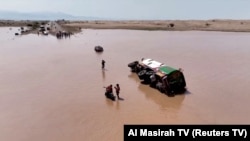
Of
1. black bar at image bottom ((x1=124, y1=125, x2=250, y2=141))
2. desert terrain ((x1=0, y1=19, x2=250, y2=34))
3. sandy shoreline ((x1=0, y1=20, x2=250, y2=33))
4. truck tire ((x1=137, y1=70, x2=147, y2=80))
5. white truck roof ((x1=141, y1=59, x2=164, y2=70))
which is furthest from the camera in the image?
desert terrain ((x1=0, y1=19, x2=250, y2=34))

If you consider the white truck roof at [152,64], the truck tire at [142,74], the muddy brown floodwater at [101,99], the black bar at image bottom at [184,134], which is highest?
the white truck roof at [152,64]

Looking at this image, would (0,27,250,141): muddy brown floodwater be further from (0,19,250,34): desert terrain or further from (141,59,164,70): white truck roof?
(0,19,250,34): desert terrain

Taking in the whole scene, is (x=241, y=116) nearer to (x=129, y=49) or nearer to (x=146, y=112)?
(x=146, y=112)

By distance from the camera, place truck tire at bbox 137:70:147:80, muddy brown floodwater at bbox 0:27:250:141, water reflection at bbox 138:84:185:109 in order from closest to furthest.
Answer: muddy brown floodwater at bbox 0:27:250:141, water reflection at bbox 138:84:185:109, truck tire at bbox 137:70:147:80

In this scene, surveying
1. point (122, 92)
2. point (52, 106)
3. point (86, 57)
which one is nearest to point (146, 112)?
point (122, 92)

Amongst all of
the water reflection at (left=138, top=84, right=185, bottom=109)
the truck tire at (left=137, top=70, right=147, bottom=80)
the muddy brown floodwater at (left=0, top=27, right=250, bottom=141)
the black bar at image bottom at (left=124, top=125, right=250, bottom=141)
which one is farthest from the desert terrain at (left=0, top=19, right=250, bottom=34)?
the black bar at image bottom at (left=124, top=125, right=250, bottom=141)

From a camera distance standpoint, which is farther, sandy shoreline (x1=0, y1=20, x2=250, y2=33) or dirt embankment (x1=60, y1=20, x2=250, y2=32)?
sandy shoreline (x1=0, y1=20, x2=250, y2=33)

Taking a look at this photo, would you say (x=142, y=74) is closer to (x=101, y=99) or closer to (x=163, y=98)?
(x=163, y=98)

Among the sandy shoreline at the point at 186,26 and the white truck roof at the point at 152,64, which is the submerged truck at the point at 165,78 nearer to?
the white truck roof at the point at 152,64

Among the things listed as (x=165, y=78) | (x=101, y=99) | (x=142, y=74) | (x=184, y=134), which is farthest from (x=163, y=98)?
(x=184, y=134)

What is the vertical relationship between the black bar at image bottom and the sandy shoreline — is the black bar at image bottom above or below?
below

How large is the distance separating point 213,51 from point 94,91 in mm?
28463

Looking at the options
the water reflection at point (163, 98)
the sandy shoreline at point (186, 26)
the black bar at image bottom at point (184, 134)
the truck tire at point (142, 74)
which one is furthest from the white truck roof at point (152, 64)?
the sandy shoreline at point (186, 26)

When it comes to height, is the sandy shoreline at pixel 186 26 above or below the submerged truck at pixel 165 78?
above
